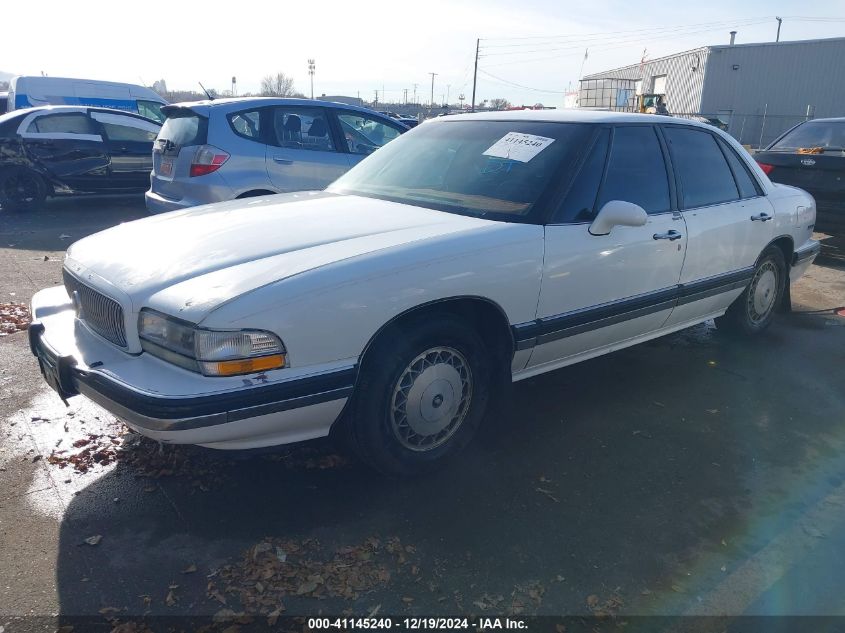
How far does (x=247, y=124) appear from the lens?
22.6ft

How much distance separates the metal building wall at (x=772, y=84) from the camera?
114 feet

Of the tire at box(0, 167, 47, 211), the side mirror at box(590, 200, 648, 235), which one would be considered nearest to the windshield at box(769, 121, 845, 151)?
the side mirror at box(590, 200, 648, 235)

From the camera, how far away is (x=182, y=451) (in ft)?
11.0

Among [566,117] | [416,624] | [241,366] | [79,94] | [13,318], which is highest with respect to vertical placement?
[79,94]

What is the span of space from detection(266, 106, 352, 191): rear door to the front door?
12.8 ft

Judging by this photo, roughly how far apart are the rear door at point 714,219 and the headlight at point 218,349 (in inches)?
110

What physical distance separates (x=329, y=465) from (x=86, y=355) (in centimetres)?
121

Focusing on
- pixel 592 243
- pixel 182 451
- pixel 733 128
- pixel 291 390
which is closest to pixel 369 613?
pixel 291 390

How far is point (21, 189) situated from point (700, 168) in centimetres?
1005

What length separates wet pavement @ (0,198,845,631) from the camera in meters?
2.43

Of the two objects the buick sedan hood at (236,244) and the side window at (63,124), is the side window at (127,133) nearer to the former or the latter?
the side window at (63,124)

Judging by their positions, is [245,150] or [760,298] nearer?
[760,298]

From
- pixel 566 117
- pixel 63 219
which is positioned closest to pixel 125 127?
pixel 63 219

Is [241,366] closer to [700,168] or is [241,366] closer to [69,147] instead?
[700,168]
